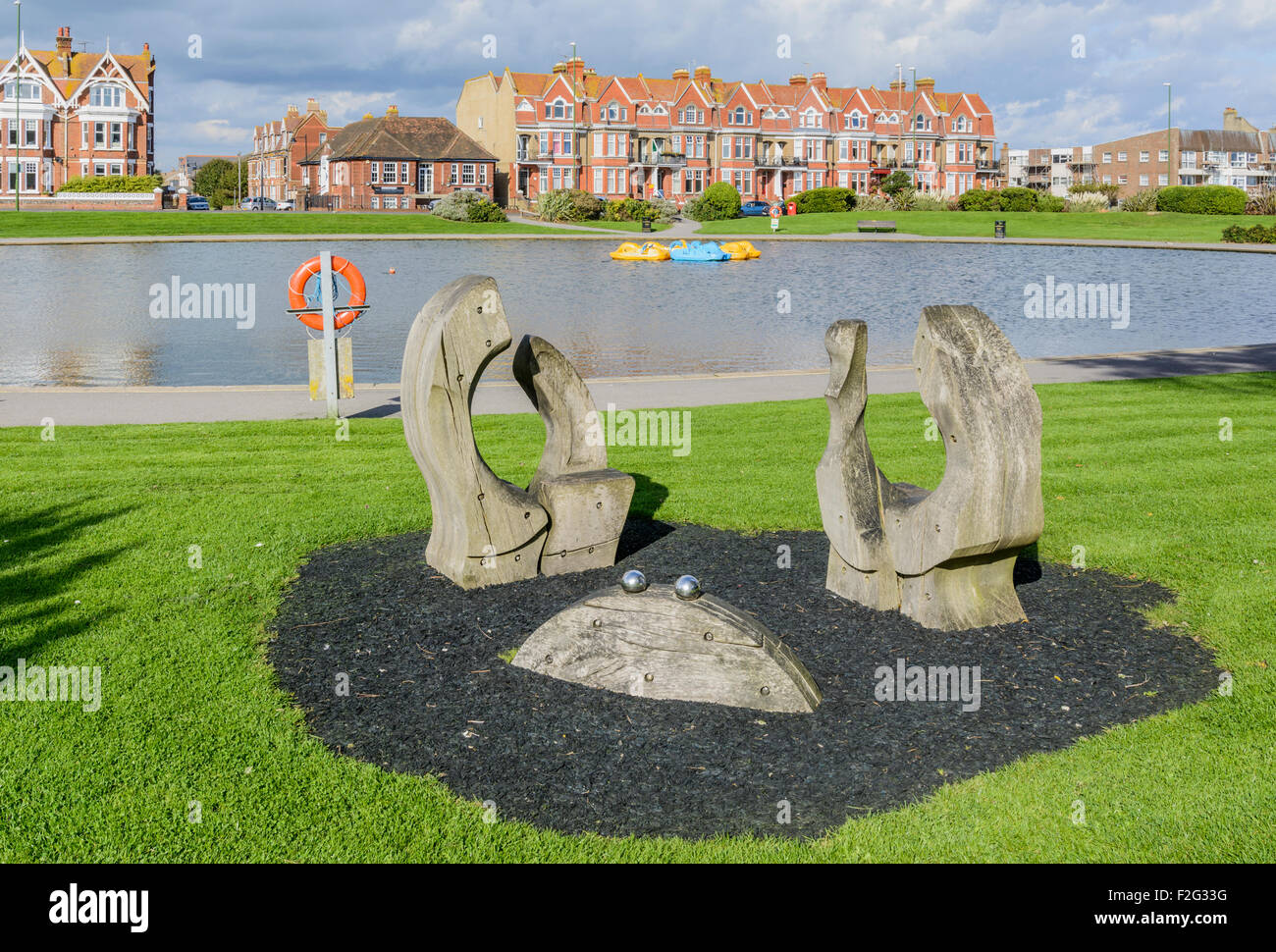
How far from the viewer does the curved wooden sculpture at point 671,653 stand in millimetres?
5270

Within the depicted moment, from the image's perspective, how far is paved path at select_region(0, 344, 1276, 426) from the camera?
12445mm

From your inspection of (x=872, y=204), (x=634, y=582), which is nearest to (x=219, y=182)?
(x=872, y=204)

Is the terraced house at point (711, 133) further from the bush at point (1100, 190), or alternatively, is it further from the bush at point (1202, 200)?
the bush at point (1202, 200)

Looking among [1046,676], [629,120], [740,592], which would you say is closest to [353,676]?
[740,592]

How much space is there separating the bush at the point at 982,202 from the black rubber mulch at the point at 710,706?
74034 mm

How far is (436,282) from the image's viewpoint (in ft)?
115

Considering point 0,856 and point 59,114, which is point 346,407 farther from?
point 59,114

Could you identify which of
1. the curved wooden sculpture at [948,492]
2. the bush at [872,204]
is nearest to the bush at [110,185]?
the bush at [872,204]
